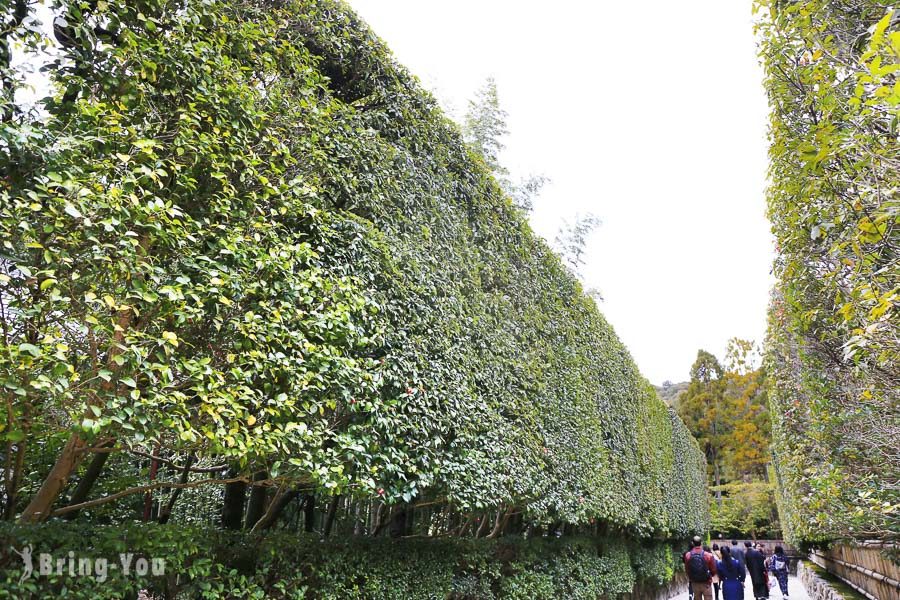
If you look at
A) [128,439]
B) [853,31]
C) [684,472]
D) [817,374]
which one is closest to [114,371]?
[128,439]

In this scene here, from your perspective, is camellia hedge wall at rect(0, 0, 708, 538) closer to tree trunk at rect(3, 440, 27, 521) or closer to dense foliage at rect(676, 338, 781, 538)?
tree trunk at rect(3, 440, 27, 521)

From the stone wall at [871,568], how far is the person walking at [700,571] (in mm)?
2615

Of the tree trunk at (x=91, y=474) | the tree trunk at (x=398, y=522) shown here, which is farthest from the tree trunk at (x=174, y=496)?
the tree trunk at (x=398, y=522)

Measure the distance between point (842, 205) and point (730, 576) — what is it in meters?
8.97

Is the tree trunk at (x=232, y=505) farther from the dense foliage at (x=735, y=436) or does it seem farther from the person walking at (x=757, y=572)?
the dense foliage at (x=735, y=436)

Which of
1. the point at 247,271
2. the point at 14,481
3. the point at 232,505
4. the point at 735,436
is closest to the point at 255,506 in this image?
the point at 232,505

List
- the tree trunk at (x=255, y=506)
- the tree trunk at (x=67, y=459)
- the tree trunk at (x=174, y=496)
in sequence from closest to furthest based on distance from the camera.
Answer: the tree trunk at (x=67, y=459)
the tree trunk at (x=174, y=496)
the tree trunk at (x=255, y=506)

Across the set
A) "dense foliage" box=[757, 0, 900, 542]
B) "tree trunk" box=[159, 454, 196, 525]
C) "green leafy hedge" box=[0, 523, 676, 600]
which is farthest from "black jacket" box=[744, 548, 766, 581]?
"tree trunk" box=[159, 454, 196, 525]

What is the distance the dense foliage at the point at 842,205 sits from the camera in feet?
9.66

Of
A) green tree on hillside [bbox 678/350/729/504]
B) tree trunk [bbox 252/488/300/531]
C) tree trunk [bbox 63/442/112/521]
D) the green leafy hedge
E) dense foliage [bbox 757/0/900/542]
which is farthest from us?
green tree on hillside [bbox 678/350/729/504]

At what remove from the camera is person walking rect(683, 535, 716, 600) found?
1041cm

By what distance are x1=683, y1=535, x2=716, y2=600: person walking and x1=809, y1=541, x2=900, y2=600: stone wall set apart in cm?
262

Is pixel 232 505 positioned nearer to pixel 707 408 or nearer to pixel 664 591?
pixel 664 591

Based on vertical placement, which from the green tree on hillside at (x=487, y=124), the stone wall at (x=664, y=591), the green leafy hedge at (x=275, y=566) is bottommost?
the stone wall at (x=664, y=591)
